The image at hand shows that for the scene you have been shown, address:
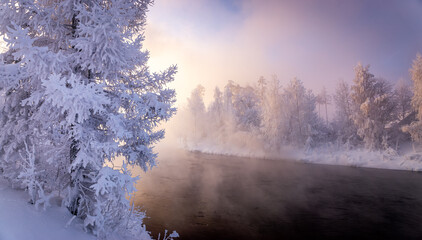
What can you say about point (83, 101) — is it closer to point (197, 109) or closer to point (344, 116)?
point (344, 116)

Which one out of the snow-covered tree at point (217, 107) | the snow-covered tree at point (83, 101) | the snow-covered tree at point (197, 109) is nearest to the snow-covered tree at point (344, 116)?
the snow-covered tree at point (217, 107)

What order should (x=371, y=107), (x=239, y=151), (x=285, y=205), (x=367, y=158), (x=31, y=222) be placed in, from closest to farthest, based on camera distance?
1. (x=31, y=222)
2. (x=285, y=205)
3. (x=367, y=158)
4. (x=371, y=107)
5. (x=239, y=151)

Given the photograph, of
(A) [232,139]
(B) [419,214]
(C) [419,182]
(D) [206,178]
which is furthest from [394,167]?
(A) [232,139]

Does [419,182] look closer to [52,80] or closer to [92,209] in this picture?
[92,209]

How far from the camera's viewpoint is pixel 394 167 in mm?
29516

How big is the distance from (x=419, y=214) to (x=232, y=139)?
3640 cm

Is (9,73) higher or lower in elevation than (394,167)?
higher

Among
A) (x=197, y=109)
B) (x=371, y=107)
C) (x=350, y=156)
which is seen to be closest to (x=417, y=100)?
(x=371, y=107)

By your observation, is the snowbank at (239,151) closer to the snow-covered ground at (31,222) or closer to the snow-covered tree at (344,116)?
the snow-covered tree at (344,116)

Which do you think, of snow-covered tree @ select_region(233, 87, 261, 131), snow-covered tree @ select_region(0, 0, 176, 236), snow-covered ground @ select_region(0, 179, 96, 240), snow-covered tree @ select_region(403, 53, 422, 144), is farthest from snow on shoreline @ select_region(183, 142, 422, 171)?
snow-covered ground @ select_region(0, 179, 96, 240)

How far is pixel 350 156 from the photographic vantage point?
34.4m

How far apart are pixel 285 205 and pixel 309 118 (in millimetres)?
30060

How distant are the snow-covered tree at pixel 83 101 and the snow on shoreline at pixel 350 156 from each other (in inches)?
1350

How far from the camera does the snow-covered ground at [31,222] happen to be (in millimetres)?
4188
